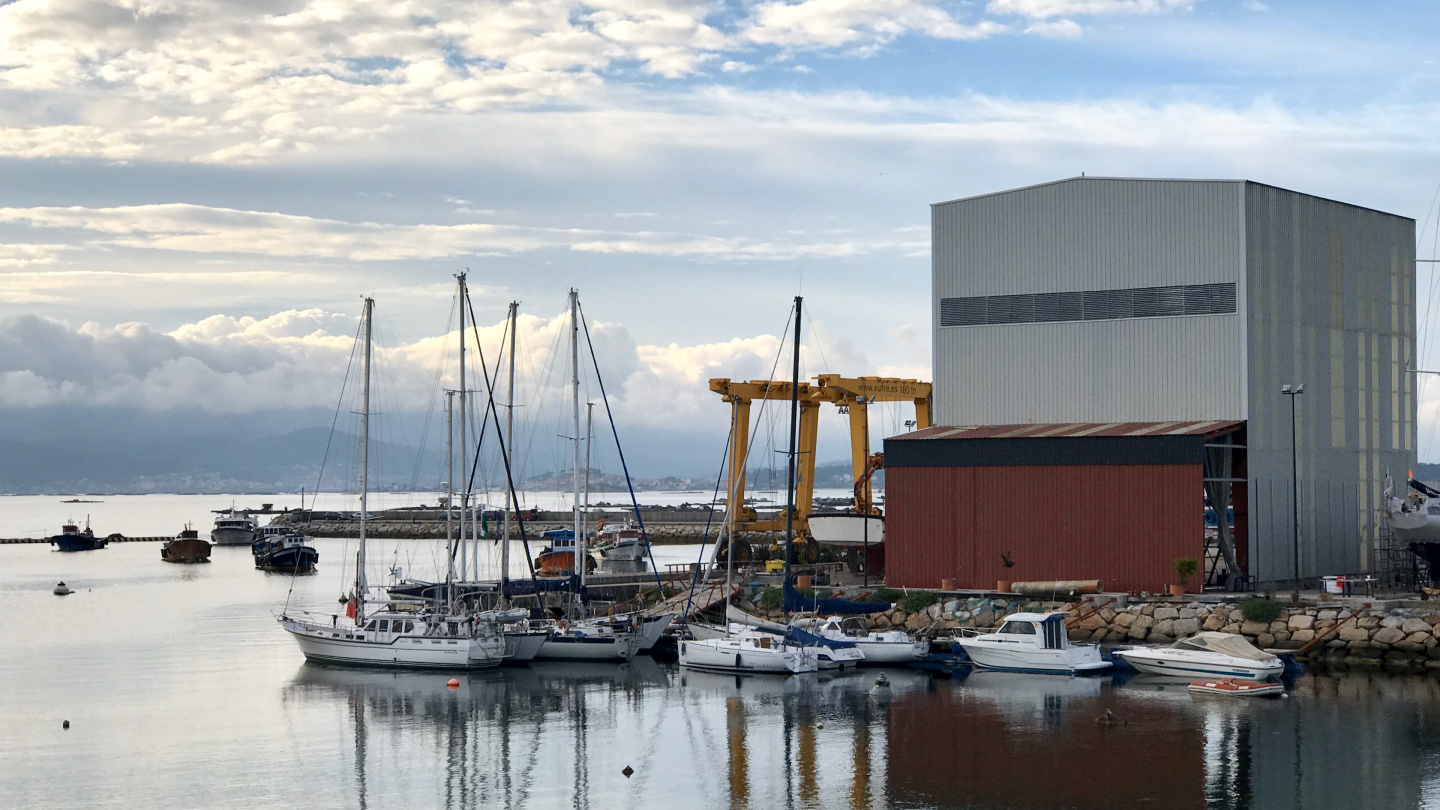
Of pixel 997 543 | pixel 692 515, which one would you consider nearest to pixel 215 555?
pixel 692 515

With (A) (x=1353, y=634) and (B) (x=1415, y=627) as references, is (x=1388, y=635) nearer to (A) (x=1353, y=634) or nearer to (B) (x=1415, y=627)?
(B) (x=1415, y=627)

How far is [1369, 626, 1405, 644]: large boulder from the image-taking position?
4181cm

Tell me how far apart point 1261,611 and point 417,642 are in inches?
1028

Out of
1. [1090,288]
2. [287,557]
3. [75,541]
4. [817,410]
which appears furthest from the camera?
[75,541]

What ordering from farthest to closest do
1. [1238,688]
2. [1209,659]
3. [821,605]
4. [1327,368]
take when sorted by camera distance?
[1327,368]
[821,605]
[1209,659]
[1238,688]

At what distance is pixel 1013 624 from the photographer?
42594mm

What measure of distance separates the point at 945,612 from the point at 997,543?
4.03 m

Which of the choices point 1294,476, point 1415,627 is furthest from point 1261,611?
point 1294,476

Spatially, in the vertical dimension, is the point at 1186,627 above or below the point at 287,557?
above

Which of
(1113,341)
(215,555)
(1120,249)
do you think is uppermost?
(1120,249)

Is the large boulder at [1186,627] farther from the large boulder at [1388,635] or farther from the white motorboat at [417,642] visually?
the white motorboat at [417,642]

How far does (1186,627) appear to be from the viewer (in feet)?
142

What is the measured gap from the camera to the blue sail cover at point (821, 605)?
47.7 meters

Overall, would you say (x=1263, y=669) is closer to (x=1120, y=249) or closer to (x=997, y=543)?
(x=997, y=543)
